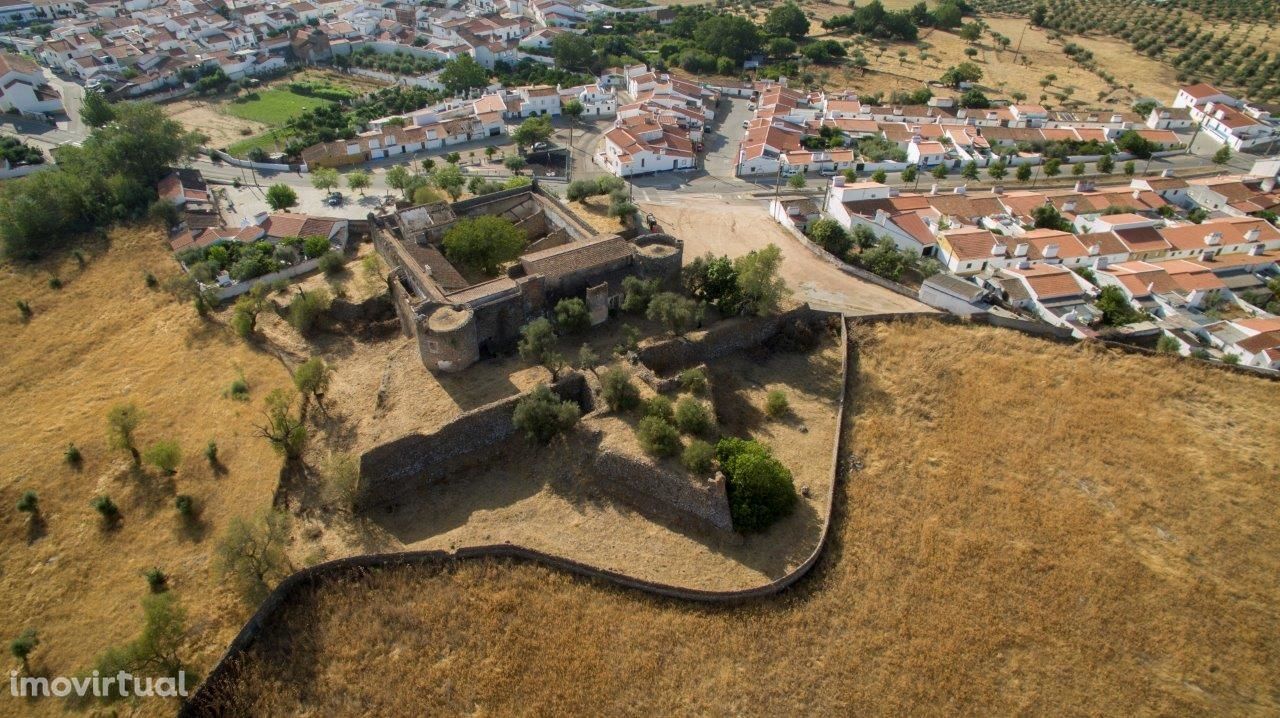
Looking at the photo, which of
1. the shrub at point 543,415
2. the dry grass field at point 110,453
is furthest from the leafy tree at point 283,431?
the shrub at point 543,415

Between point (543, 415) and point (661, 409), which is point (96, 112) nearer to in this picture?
point (543, 415)

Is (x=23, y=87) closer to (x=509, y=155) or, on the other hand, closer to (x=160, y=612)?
(x=509, y=155)

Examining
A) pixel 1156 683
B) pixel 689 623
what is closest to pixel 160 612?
pixel 689 623

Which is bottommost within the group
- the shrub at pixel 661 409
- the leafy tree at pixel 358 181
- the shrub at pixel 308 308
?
the leafy tree at pixel 358 181

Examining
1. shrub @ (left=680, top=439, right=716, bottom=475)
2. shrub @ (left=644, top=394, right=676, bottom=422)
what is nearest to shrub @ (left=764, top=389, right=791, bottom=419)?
shrub @ (left=644, top=394, right=676, bottom=422)

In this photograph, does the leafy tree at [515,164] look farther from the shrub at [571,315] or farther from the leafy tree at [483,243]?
the shrub at [571,315]

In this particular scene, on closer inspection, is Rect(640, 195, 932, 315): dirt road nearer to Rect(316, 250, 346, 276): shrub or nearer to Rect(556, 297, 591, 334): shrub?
Rect(556, 297, 591, 334): shrub
